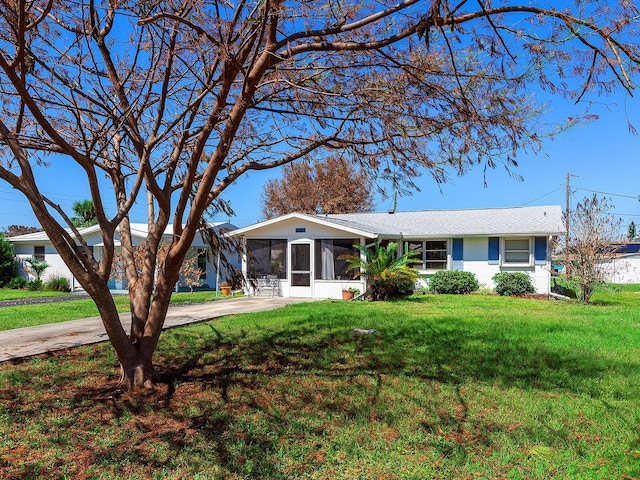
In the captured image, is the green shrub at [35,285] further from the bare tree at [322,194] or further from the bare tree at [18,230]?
the bare tree at [18,230]

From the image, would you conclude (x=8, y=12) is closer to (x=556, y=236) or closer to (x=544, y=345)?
(x=544, y=345)

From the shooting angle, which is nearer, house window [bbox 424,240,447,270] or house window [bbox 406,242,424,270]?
house window [bbox 424,240,447,270]

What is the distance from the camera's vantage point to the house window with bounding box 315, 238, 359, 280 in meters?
18.2

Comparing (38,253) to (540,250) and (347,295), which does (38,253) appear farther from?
(540,250)

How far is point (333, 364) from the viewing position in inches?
270

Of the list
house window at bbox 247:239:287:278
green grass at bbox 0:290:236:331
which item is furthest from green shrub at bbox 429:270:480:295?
green grass at bbox 0:290:236:331

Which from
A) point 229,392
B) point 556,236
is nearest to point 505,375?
point 229,392

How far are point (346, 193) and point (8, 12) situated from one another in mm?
29399

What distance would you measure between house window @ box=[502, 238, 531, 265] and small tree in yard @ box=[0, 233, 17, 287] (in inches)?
1020

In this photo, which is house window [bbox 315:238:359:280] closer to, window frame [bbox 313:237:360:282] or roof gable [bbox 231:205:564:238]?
window frame [bbox 313:237:360:282]

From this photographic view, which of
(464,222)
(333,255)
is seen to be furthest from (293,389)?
(464,222)

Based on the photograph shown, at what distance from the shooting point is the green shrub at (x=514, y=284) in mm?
18141

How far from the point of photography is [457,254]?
20.2 meters

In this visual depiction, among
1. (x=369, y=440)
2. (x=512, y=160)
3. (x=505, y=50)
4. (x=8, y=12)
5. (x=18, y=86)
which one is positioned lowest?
(x=369, y=440)
